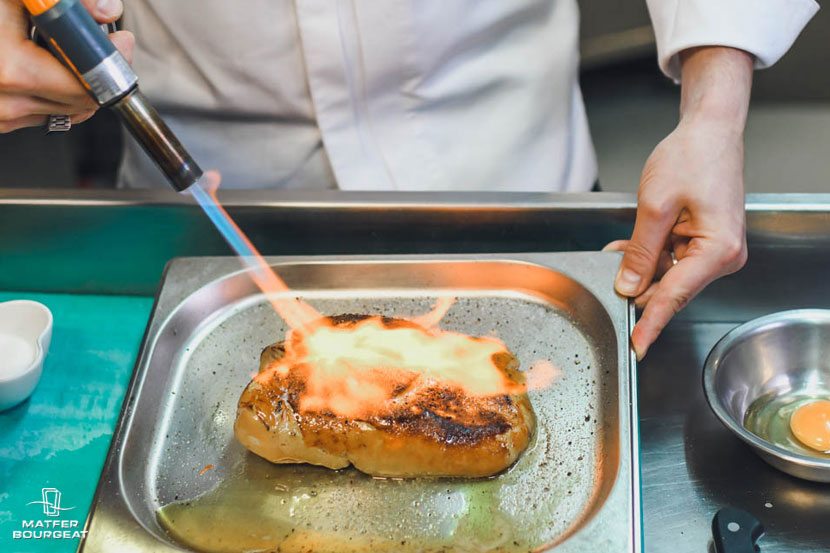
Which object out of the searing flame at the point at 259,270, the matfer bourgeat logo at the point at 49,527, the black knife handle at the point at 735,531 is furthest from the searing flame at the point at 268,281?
the black knife handle at the point at 735,531

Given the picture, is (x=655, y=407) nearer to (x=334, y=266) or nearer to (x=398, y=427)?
(x=398, y=427)

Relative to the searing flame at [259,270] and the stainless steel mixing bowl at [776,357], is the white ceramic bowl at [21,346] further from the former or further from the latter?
the stainless steel mixing bowl at [776,357]

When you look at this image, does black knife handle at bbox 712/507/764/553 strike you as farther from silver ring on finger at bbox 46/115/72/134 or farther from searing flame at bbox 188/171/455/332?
silver ring on finger at bbox 46/115/72/134

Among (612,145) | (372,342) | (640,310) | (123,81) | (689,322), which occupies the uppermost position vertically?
(123,81)

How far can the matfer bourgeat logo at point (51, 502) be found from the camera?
4.63 feet

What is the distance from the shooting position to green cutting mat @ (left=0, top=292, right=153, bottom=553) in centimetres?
142

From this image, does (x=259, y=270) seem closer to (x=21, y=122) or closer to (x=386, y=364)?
(x=386, y=364)

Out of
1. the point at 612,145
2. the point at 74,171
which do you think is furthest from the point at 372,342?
the point at 74,171

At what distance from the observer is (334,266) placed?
1.67 m

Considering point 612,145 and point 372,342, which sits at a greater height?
point 372,342

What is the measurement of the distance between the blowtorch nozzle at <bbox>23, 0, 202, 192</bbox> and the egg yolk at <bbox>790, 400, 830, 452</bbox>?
1.20 m

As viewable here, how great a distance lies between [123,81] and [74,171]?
7.18ft

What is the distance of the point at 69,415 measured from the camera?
158 cm

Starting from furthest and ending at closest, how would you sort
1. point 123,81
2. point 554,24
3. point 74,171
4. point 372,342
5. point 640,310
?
1. point 74,171
2. point 554,24
3. point 640,310
4. point 372,342
5. point 123,81
